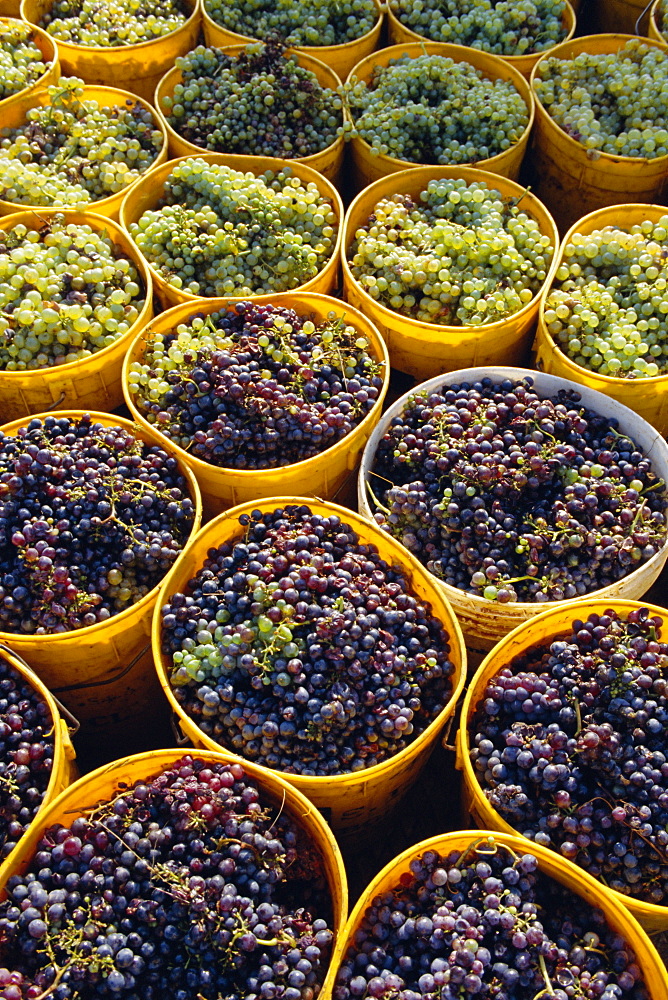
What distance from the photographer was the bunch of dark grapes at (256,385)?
241 centimetres

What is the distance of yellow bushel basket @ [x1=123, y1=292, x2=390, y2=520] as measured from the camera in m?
2.39

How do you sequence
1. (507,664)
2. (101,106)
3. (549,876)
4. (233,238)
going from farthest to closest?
(101,106)
(233,238)
(507,664)
(549,876)

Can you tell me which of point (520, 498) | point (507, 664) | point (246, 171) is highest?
point (246, 171)

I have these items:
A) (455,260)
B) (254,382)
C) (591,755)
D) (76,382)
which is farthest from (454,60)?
(591,755)

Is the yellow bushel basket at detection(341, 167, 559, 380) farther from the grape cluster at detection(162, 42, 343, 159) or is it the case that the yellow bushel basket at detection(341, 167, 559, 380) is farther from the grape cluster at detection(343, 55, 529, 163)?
the grape cluster at detection(162, 42, 343, 159)

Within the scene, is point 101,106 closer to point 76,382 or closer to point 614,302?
point 76,382

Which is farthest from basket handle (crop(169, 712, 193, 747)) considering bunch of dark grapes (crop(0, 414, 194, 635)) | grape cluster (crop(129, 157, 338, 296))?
grape cluster (crop(129, 157, 338, 296))

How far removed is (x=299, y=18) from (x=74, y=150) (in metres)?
1.36

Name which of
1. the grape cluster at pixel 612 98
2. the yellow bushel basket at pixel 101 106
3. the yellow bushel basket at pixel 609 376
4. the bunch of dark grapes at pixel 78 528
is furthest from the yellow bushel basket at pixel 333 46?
the bunch of dark grapes at pixel 78 528

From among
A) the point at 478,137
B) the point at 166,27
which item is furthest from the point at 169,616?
the point at 166,27

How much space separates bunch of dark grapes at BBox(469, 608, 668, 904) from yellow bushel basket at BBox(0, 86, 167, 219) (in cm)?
241

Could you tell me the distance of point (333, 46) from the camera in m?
3.65

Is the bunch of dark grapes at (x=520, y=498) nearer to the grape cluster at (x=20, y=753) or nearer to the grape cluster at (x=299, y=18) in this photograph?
the grape cluster at (x=20, y=753)

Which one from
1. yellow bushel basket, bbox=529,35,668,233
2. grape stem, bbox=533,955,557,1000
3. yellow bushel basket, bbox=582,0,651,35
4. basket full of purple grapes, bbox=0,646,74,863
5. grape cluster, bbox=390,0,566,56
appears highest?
yellow bushel basket, bbox=582,0,651,35
